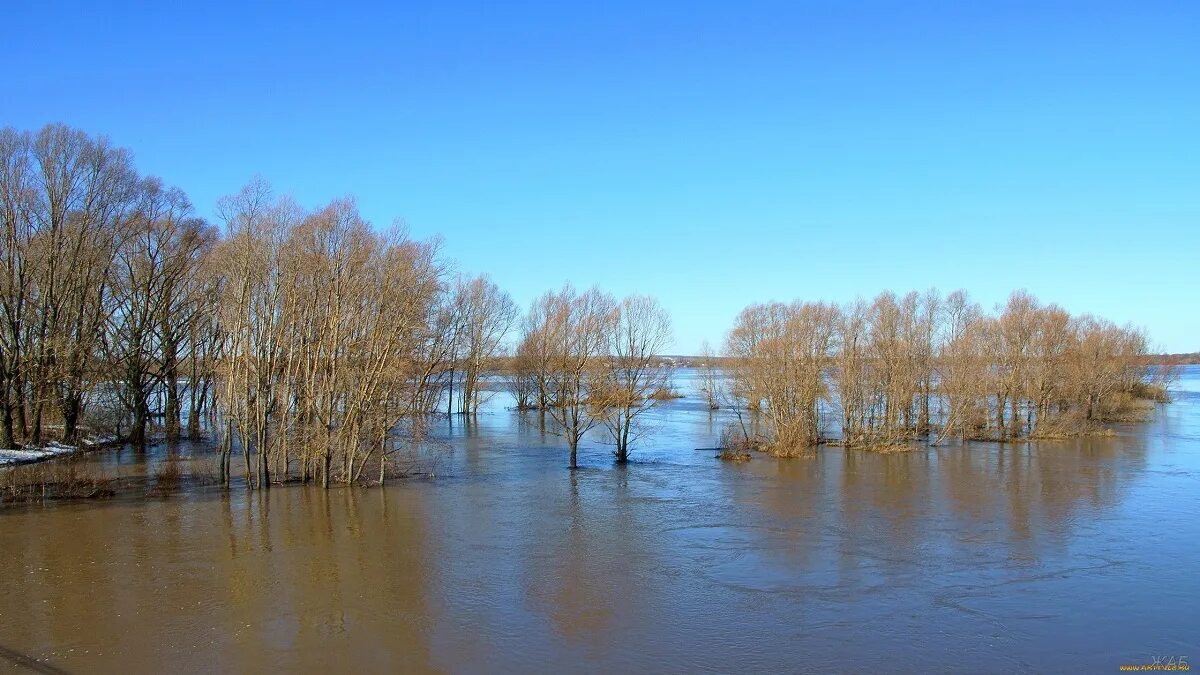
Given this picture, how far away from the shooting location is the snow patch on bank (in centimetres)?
2586

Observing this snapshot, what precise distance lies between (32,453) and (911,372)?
122 ft

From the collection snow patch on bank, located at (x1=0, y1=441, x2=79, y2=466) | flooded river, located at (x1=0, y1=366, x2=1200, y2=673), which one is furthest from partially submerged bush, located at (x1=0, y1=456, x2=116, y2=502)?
snow patch on bank, located at (x1=0, y1=441, x2=79, y2=466)

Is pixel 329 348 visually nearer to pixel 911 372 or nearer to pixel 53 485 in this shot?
pixel 53 485

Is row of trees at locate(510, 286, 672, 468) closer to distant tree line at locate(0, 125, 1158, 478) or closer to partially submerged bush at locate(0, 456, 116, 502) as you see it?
distant tree line at locate(0, 125, 1158, 478)

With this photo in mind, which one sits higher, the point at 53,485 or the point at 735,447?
the point at 53,485

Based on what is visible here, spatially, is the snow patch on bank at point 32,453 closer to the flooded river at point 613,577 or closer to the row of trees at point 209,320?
the row of trees at point 209,320

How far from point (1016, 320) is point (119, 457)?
4347 cm

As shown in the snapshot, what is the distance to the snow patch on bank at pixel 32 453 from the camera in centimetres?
2586

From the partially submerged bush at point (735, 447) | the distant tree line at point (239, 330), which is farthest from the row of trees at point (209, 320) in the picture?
the partially submerged bush at point (735, 447)

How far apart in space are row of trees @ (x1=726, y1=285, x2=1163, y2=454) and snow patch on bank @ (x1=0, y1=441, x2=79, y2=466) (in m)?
27.6

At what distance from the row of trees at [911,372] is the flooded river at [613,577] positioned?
845cm

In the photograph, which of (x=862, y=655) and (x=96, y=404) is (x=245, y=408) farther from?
(x=862, y=655)

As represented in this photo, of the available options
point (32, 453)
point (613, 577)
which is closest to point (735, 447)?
point (613, 577)

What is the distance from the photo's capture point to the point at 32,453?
27.2 m
